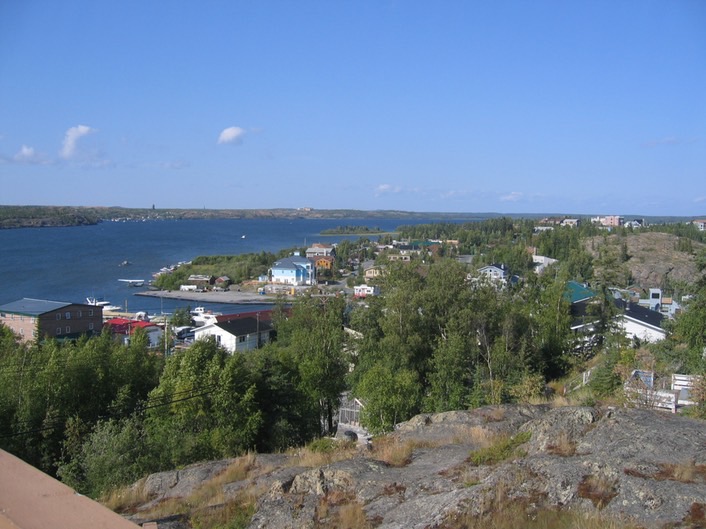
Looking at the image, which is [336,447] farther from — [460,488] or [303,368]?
[303,368]

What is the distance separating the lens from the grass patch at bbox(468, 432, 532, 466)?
4.54 meters

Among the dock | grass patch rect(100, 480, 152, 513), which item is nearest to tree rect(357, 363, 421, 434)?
grass patch rect(100, 480, 152, 513)

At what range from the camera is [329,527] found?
3561 mm

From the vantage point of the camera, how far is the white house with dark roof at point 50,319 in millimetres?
22547

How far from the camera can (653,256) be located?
49844mm

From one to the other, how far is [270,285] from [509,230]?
159 ft

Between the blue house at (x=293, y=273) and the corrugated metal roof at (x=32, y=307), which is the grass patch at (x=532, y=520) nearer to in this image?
the corrugated metal roof at (x=32, y=307)

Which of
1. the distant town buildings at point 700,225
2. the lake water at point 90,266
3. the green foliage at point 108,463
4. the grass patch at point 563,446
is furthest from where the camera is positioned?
the distant town buildings at point 700,225

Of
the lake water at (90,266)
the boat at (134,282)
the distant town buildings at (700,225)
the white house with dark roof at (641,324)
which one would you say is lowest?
the boat at (134,282)

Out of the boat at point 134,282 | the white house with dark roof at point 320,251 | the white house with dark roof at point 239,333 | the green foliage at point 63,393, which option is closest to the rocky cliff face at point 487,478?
the green foliage at point 63,393

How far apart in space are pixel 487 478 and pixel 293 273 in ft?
150

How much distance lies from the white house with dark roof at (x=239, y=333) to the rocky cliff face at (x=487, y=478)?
1701 cm

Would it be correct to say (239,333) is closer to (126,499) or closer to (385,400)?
(385,400)

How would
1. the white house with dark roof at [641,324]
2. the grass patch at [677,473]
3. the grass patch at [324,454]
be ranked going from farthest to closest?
the white house with dark roof at [641,324], the grass patch at [324,454], the grass patch at [677,473]
